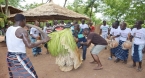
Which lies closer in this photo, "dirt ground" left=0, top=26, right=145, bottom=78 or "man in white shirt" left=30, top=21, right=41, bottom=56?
"dirt ground" left=0, top=26, right=145, bottom=78

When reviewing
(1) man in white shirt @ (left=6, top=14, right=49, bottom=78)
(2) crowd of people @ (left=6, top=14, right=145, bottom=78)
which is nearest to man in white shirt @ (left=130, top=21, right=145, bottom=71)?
(2) crowd of people @ (left=6, top=14, right=145, bottom=78)

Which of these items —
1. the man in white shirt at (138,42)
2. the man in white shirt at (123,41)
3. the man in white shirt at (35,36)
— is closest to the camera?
the man in white shirt at (138,42)

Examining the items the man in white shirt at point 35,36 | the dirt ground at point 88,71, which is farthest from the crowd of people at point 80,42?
the dirt ground at point 88,71

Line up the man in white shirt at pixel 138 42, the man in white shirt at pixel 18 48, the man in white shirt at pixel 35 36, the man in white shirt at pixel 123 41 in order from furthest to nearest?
1. the man in white shirt at pixel 35 36
2. the man in white shirt at pixel 123 41
3. the man in white shirt at pixel 138 42
4. the man in white shirt at pixel 18 48

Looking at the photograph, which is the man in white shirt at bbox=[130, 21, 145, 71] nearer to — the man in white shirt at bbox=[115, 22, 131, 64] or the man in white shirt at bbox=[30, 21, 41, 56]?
the man in white shirt at bbox=[115, 22, 131, 64]

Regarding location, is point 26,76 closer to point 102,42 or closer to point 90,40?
point 90,40

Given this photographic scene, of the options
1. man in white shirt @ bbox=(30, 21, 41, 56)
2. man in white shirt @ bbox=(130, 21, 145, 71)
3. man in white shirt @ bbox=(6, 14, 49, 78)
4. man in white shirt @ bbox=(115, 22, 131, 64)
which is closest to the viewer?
man in white shirt @ bbox=(6, 14, 49, 78)

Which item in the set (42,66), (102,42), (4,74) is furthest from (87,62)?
(4,74)

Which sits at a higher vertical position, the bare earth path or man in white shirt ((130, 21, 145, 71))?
man in white shirt ((130, 21, 145, 71))

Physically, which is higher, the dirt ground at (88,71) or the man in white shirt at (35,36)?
the man in white shirt at (35,36)

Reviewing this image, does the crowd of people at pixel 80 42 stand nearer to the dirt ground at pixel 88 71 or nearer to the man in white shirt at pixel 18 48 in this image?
the man in white shirt at pixel 18 48

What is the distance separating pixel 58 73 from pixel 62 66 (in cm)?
25

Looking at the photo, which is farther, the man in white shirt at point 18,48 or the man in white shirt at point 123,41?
the man in white shirt at point 123,41

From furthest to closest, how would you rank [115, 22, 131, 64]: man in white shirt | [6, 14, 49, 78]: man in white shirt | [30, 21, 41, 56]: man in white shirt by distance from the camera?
[30, 21, 41, 56]: man in white shirt → [115, 22, 131, 64]: man in white shirt → [6, 14, 49, 78]: man in white shirt
